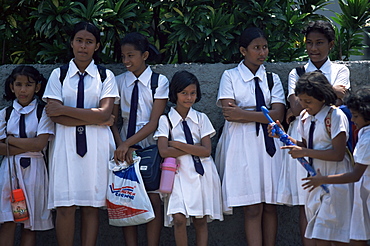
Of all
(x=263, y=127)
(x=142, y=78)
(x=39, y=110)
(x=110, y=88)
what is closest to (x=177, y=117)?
(x=142, y=78)

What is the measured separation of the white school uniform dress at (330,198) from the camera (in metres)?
4.75

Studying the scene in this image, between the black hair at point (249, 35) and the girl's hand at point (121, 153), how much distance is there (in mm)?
1431

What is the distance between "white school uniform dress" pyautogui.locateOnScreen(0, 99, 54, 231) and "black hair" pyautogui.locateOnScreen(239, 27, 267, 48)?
1.85 metres

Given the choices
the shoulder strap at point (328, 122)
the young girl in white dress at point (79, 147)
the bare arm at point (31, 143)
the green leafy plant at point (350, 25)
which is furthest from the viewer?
the green leafy plant at point (350, 25)

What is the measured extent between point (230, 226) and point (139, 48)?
191 cm

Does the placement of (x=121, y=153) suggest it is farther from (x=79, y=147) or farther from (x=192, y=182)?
(x=192, y=182)

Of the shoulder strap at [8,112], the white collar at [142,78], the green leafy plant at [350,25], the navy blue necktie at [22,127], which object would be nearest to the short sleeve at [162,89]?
the white collar at [142,78]

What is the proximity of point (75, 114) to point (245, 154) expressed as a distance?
1.50 meters

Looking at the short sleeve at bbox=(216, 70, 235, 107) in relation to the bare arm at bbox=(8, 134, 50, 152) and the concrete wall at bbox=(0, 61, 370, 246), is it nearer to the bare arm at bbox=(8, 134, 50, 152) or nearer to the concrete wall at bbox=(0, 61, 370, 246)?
the concrete wall at bbox=(0, 61, 370, 246)

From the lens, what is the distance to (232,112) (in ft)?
18.5

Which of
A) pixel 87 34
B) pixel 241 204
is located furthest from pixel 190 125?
pixel 87 34

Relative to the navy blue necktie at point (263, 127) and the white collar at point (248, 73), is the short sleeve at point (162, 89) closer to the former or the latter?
the white collar at point (248, 73)

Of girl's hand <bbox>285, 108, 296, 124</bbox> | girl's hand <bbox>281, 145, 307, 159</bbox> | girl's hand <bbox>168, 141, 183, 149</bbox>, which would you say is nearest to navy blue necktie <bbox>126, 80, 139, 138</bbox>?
girl's hand <bbox>168, 141, 183, 149</bbox>

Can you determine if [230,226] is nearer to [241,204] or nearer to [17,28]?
[241,204]
